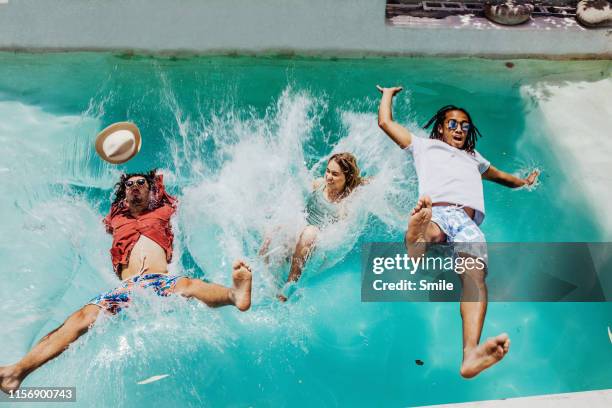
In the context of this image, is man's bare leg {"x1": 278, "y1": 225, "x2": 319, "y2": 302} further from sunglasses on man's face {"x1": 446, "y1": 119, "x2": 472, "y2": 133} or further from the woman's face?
sunglasses on man's face {"x1": 446, "y1": 119, "x2": 472, "y2": 133}

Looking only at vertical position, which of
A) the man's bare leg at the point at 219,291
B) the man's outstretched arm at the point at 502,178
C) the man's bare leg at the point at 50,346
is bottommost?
the man's bare leg at the point at 50,346

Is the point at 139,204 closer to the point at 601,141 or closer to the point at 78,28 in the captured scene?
the point at 78,28

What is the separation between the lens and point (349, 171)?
5.91 m

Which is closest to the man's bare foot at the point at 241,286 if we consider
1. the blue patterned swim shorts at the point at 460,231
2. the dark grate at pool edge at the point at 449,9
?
the blue patterned swim shorts at the point at 460,231

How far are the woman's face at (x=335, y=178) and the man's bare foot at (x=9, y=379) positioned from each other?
9.22 ft

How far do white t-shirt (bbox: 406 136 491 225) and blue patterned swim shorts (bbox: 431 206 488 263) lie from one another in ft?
0.44

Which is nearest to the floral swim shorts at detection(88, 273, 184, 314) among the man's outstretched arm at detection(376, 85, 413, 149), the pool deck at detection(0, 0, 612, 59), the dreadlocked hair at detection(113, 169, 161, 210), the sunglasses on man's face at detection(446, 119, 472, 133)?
the dreadlocked hair at detection(113, 169, 161, 210)

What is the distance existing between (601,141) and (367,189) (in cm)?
223

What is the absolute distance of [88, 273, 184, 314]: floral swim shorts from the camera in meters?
5.33

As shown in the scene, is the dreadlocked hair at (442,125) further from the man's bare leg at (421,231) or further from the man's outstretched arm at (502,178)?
the man's bare leg at (421,231)

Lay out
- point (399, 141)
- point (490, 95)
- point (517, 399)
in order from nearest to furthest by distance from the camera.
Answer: point (517, 399) < point (399, 141) < point (490, 95)

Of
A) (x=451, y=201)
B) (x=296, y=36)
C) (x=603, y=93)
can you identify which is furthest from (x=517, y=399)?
(x=296, y=36)

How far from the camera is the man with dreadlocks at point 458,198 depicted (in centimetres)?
519

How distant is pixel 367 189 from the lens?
5918 millimetres
